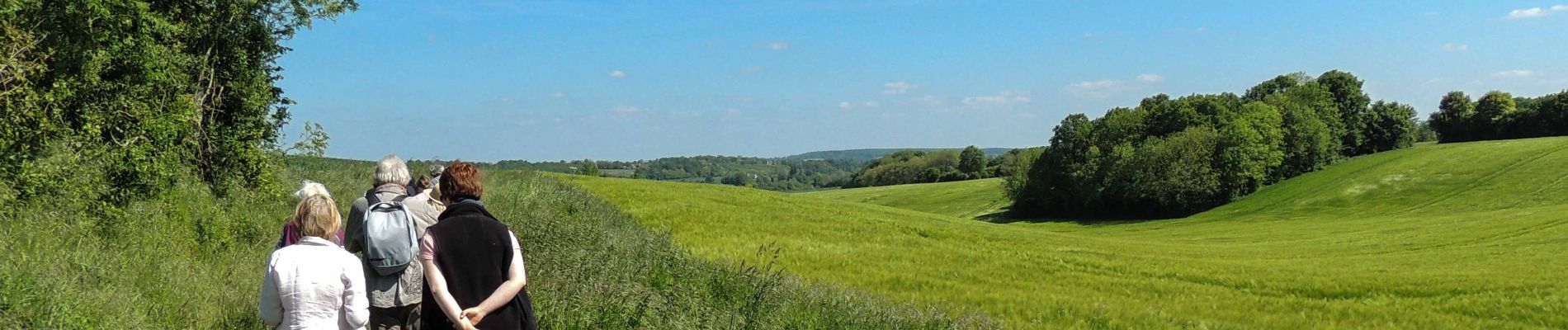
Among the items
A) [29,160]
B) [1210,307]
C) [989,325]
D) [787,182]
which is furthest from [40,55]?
[787,182]

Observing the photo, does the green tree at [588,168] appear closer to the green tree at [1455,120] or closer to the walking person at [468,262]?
the walking person at [468,262]

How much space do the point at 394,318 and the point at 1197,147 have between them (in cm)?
7258

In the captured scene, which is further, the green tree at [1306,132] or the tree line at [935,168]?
the tree line at [935,168]

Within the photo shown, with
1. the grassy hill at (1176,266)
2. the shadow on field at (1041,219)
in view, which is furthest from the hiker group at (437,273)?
the shadow on field at (1041,219)

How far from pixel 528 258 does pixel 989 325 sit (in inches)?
214

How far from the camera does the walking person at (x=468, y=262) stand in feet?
15.4

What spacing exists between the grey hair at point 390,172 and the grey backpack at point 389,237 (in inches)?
32.6

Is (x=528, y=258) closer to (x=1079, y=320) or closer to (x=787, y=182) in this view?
(x=1079, y=320)

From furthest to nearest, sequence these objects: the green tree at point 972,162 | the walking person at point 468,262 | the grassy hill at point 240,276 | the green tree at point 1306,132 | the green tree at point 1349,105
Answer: the green tree at point 972,162, the green tree at point 1349,105, the green tree at point 1306,132, the grassy hill at point 240,276, the walking person at point 468,262

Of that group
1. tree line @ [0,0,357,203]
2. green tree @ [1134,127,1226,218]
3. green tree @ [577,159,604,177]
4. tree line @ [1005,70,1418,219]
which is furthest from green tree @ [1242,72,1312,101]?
tree line @ [0,0,357,203]

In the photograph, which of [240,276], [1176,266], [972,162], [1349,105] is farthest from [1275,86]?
[240,276]

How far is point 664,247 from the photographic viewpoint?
1221 cm

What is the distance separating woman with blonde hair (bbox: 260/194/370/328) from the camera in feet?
15.7

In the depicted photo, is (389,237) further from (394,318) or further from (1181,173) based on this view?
(1181,173)
